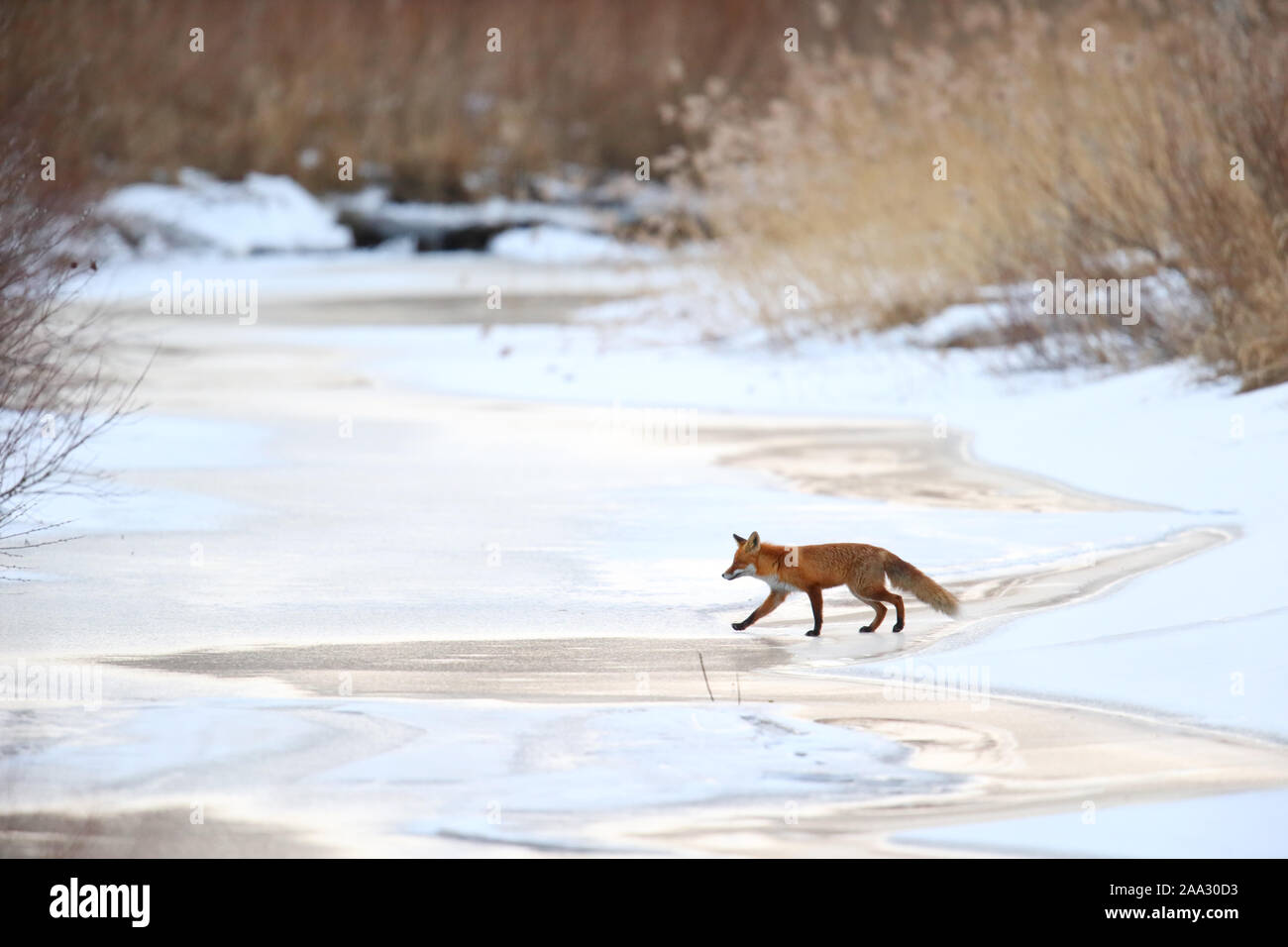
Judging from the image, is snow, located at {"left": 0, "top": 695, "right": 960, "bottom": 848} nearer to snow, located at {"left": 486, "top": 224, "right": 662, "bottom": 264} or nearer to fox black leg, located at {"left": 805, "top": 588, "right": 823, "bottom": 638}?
fox black leg, located at {"left": 805, "top": 588, "right": 823, "bottom": 638}

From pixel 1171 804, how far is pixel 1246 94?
7.93 m

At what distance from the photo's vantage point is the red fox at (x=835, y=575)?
6559 millimetres

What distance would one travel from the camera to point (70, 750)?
5152mm

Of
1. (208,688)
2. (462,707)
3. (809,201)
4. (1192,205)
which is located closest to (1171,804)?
(462,707)

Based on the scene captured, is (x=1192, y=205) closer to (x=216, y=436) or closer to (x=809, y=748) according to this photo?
(x=216, y=436)

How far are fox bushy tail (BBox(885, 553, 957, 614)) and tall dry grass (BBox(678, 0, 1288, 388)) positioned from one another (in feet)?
13.8

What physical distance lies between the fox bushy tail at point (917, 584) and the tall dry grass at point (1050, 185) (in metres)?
4.20

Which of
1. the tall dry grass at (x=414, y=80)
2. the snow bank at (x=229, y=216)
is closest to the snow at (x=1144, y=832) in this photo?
the snow bank at (x=229, y=216)

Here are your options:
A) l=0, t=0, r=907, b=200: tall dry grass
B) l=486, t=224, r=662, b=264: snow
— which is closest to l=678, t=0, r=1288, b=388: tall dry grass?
l=486, t=224, r=662, b=264: snow

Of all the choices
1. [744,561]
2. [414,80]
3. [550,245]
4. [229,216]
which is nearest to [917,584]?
[744,561]

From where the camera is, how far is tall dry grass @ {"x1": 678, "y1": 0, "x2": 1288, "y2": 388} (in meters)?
11.6

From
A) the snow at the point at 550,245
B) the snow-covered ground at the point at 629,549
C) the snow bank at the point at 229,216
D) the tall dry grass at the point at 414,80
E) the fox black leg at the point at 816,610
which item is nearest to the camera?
the snow-covered ground at the point at 629,549

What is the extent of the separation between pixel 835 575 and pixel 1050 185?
25.1ft

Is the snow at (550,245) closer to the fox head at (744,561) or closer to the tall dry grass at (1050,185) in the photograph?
the tall dry grass at (1050,185)
